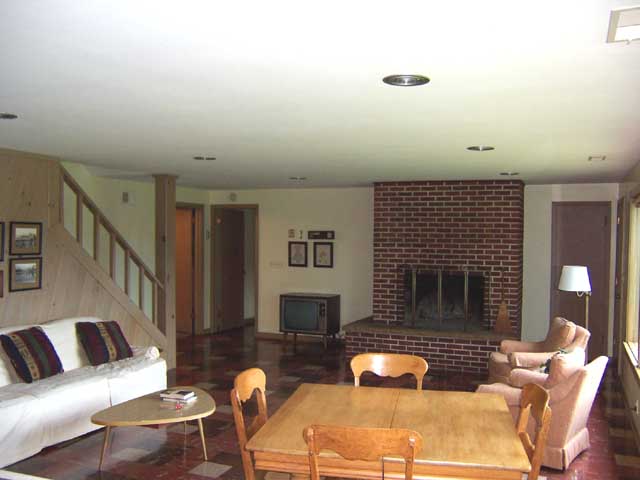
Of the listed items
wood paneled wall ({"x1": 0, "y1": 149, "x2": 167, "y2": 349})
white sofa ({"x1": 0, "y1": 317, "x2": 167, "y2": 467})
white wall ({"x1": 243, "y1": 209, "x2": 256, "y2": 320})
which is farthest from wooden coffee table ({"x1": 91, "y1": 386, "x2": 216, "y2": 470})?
white wall ({"x1": 243, "y1": 209, "x2": 256, "y2": 320})

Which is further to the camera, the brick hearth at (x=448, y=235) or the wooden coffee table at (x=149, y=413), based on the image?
the brick hearth at (x=448, y=235)

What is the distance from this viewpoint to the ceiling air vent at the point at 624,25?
1846mm

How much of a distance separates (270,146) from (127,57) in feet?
7.81

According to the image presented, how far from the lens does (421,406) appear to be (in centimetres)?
308

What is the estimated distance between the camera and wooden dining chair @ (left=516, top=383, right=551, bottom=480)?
8.54 ft

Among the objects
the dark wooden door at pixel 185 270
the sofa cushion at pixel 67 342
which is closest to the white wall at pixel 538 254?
the dark wooden door at pixel 185 270

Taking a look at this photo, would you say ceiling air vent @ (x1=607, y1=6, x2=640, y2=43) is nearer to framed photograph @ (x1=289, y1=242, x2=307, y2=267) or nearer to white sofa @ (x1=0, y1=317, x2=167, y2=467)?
white sofa @ (x1=0, y1=317, x2=167, y2=467)

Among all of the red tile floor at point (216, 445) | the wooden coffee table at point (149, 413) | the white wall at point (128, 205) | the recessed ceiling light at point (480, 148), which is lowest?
the red tile floor at point (216, 445)

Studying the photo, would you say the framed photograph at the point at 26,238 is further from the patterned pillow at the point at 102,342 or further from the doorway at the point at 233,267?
the doorway at the point at 233,267

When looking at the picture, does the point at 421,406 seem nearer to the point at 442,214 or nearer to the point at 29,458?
the point at 29,458

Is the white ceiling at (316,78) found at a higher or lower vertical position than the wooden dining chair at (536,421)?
higher

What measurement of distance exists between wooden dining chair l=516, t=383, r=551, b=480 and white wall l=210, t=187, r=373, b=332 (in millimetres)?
5727

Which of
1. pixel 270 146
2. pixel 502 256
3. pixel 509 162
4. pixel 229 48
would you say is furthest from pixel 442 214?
pixel 229 48

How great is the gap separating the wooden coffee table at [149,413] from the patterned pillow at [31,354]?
87cm
